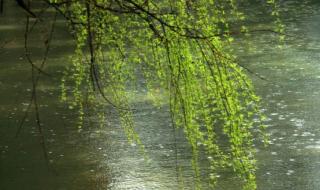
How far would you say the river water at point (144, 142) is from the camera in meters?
5.48

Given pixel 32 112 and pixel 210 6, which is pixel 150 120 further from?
pixel 210 6

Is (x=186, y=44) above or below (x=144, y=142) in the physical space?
above

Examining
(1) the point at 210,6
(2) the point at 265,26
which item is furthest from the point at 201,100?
(2) the point at 265,26

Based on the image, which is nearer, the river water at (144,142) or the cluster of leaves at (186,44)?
the cluster of leaves at (186,44)

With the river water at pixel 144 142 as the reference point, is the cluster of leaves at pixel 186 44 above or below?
above

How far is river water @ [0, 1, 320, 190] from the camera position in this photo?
5.48m

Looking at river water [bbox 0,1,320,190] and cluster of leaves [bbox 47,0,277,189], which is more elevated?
cluster of leaves [bbox 47,0,277,189]

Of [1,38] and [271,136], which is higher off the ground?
[271,136]

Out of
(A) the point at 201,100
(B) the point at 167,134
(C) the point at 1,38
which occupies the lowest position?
(C) the point at 1,38

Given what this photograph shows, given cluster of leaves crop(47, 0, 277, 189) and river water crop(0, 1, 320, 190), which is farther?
river water crop(0, 1, 320, 190)

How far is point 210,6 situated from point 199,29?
6cm

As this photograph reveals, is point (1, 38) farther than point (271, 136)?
Yes

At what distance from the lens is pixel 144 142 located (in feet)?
21.0

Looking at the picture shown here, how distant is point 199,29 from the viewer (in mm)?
1673
